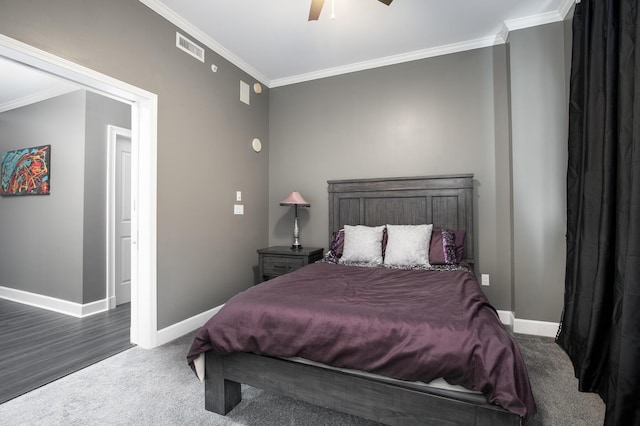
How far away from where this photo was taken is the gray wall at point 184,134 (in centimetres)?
202

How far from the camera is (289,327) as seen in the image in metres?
1.57

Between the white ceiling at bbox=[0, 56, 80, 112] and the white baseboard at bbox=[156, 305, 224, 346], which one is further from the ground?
the white ceiling at bbox=[0, 56, 80, 112]

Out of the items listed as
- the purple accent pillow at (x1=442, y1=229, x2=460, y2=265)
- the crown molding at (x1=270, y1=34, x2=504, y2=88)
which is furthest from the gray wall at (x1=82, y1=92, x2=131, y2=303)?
the purple accent pillow at (x1=442, y1=229, x2=460, y2=265)

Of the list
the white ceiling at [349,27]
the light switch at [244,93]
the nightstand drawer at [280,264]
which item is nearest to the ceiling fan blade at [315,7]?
the white ceiling at [349,27]

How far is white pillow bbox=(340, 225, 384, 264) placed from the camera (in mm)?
2967

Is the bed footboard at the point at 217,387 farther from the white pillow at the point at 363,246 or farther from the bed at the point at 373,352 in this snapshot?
the white pillow at the point at 363,246

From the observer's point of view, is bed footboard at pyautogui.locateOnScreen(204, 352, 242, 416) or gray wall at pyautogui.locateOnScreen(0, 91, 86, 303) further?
gray wall at pyautogui.locateOnScreen(0, 91, 86, 303)

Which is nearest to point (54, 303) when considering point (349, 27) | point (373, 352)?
point (373, 352)

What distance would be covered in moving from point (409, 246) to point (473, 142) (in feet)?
4.61

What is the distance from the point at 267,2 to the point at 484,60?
7.52ft

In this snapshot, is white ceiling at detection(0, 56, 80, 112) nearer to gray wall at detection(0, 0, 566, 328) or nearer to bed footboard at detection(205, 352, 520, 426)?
gray wall at detection(0, 0, 566, 328)

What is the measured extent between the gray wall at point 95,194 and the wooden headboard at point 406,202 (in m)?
2.78

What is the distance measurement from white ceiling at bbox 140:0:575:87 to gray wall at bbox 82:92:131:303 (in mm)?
1633

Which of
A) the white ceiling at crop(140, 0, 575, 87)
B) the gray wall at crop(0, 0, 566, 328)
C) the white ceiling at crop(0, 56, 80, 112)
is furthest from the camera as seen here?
the white ceiling at crop(0, 56, 80, 112)
